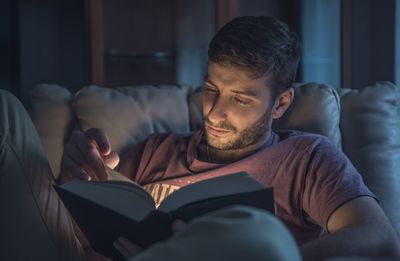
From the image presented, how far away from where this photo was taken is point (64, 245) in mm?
1395

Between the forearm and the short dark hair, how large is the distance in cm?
47

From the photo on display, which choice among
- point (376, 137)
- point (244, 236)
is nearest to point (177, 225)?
point (244, 236)

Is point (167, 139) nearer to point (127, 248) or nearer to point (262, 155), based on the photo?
point (262, 155)

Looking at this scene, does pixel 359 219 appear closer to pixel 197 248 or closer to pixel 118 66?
pixel 197 248

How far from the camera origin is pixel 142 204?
106cm

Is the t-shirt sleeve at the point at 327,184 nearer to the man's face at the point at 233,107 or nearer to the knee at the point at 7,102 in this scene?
the man's face at the point at 233,107

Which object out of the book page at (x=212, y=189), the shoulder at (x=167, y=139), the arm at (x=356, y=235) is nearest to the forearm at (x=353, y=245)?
the arm at (x=356, y=235)

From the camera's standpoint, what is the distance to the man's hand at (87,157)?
1.34m

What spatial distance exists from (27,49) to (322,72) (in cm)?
141

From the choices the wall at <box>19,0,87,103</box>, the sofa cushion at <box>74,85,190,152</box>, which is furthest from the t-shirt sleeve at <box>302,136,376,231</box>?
the wall at <box>19,0,87,103</box>

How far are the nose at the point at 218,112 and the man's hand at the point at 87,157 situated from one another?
0.26 metres

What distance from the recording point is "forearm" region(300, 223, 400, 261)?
116cm

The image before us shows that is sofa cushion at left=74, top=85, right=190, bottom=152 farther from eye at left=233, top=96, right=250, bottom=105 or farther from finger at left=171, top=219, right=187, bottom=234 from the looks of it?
finger at left=171, top=219, right=187, bottom=234

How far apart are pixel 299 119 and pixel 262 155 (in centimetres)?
30
